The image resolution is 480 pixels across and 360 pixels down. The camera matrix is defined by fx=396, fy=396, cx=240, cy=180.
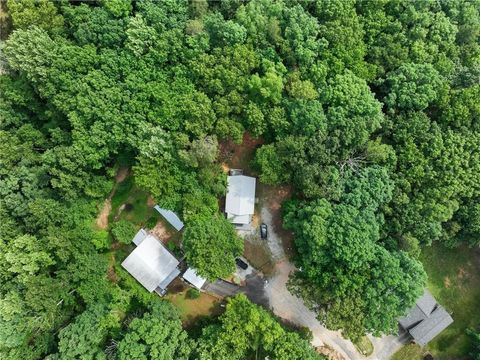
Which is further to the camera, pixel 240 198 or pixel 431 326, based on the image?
pixel 240 198

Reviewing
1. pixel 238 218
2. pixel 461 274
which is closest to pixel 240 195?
pixel 238 218

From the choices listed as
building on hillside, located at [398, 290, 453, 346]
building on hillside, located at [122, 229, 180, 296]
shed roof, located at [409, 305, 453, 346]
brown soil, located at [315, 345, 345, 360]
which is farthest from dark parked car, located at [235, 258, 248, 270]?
shed roof, located at [409, 305, 453, 346]

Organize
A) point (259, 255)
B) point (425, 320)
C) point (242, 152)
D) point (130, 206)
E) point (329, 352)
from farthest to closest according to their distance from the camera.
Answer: point (130, 206) → point (242, 152) → point (259, 255) → point (329, 352) → point (425, 320)

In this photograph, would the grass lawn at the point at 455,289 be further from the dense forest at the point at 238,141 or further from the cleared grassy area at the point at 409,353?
the dense forest at the point at 238,141

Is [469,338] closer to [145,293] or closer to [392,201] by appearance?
[392,201]

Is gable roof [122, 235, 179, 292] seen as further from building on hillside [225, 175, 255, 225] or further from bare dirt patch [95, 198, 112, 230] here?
building on hillside [225, 175, 255, 225]

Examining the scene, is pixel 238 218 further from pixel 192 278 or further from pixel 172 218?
pixel 192 278

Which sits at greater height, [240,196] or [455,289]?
[455,289]

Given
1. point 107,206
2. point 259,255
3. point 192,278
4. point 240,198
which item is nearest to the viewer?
point 240,198
